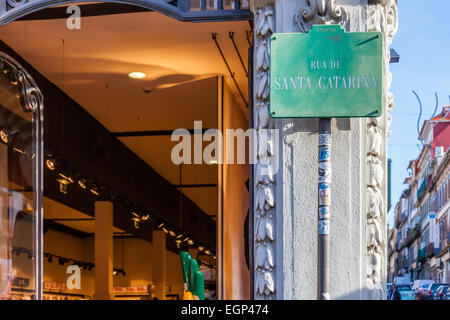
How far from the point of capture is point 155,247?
20.5m

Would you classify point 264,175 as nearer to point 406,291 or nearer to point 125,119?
point 125,119

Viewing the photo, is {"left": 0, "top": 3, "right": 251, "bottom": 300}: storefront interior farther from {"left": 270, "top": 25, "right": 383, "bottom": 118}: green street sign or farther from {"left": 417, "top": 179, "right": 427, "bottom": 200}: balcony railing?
{"left": 417, "top": 179, "right": 427, "bottom": 200}: balcony railing

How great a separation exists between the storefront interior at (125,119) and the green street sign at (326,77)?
3242mm

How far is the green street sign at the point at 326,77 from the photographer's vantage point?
15.9 feet

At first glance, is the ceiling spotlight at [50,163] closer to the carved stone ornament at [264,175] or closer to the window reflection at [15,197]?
the window reflection at [15,197]

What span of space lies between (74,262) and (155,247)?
16.5ft

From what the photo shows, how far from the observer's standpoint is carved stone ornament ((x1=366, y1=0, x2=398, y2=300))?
525cm

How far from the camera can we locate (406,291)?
23812 millimetres


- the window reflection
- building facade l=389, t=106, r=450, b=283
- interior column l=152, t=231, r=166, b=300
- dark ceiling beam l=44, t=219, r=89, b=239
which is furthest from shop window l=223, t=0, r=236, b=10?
building facade l=389, t=106, r=450, b=283

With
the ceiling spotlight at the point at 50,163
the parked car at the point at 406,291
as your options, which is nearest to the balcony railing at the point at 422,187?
the parked car at the point at 406,291

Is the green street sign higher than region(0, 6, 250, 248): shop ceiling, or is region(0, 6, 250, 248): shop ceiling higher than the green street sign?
region(0, 6, 250, 248): shop ceiling

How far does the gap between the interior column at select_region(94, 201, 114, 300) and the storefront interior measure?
4 cm
